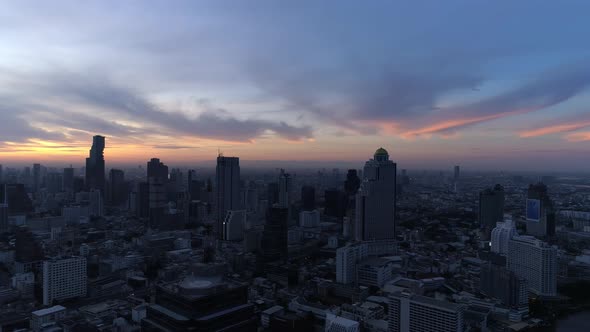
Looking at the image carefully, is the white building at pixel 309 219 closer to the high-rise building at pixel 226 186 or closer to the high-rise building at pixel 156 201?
the high-rise building at pixel 226 186

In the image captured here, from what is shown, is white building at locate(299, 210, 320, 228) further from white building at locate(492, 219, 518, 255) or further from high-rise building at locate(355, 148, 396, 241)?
white building at locate(492, 219, 518, 255)

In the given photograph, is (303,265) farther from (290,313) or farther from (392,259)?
(290,313)

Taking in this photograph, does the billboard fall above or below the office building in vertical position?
above

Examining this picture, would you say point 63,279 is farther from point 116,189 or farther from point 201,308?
point 116,189

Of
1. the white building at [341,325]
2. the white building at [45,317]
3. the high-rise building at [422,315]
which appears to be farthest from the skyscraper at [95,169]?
the high-rise building at [422,315]

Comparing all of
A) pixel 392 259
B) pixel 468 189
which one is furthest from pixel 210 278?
pixel 468 189

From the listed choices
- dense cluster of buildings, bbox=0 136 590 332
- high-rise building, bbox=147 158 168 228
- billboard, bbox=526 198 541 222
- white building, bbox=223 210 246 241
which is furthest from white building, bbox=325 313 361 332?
high-rise building, bbox=147 158 168 228
